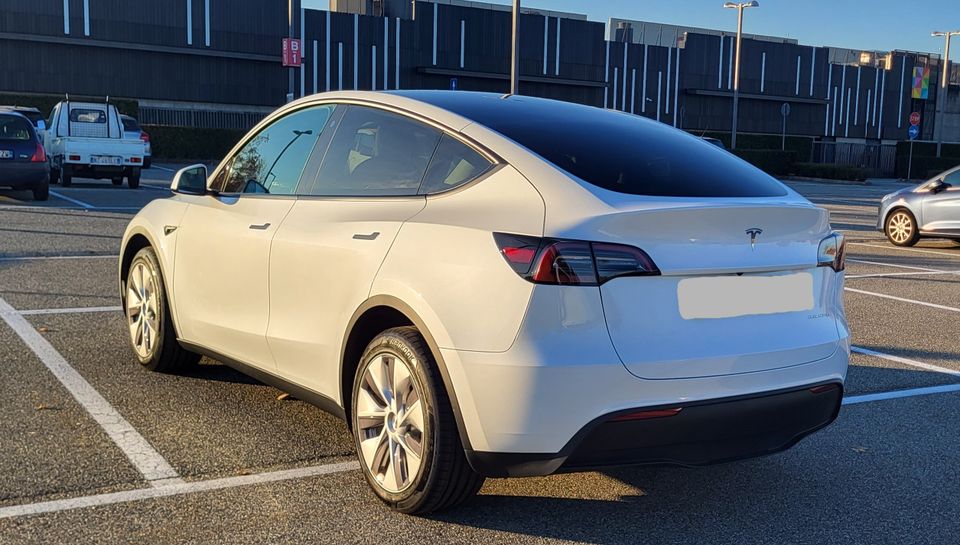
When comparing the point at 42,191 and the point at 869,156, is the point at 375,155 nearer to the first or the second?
the point at 42,191

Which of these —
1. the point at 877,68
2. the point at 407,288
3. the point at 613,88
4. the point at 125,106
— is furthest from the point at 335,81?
the point at 407,288

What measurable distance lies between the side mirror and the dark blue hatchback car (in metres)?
14.3

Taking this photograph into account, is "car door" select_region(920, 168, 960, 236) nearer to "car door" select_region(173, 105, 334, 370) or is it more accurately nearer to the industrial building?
"car door" select_region(173, 105, 334, 370)

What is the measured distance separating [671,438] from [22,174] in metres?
17.4

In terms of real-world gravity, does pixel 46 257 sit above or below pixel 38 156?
below

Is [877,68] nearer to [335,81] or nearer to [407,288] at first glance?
[335,81]

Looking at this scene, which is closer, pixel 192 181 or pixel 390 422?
pixel 390 422

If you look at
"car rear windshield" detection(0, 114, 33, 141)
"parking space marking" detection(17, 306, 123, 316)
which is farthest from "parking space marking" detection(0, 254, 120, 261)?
"car rear windshield" detection(0, 114, 33, 141)

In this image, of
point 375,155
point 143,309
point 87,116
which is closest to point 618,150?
point 375,155

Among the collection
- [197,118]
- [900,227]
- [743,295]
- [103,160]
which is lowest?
[900,227]

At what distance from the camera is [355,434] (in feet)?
13.2

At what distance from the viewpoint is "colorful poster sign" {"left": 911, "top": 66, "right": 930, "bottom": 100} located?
71500mm

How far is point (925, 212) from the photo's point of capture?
1574 centimetres

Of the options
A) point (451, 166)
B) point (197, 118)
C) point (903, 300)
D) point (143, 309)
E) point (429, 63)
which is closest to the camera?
point (451, 166)
